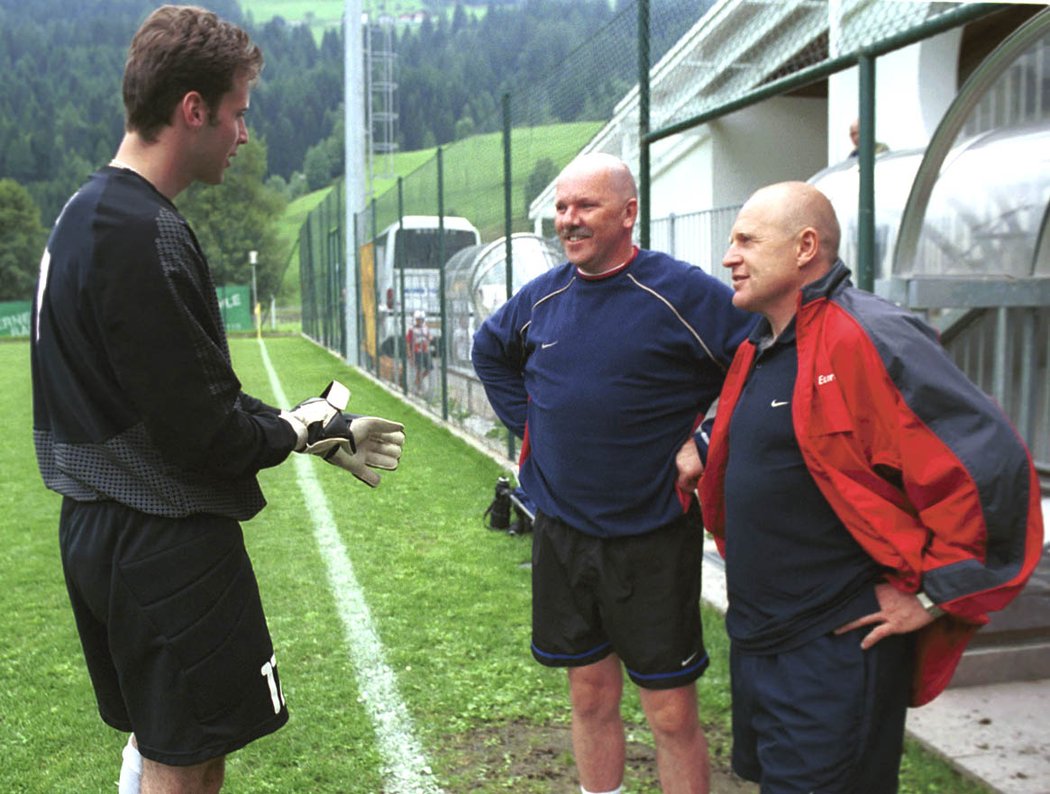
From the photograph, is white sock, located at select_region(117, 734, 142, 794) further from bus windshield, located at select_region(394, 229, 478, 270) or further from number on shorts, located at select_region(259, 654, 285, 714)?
bus windshield, located at select_region(394, 229, 478, 270)

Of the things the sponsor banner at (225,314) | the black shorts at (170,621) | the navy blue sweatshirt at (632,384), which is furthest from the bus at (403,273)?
the sponsor banner at (225,314)

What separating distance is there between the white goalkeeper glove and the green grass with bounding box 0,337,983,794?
138 cm

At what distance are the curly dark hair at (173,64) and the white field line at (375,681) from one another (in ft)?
7.42

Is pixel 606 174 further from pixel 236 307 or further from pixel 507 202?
pixel 236 307

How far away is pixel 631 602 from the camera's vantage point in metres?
2.91

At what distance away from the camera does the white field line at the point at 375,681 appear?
11.8 ft

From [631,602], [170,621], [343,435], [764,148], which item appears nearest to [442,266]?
[764,148]

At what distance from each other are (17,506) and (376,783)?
6.09m

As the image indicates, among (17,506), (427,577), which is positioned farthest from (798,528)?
(17,506)

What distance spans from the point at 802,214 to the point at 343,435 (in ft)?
3.74

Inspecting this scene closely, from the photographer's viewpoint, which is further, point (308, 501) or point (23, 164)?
point (23, 164)

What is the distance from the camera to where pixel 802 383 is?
2.24 meters

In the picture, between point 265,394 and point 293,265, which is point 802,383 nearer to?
point 265,394

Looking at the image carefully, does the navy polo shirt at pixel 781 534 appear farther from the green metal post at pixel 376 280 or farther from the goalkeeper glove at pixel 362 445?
the green metal post at pixel 376 280
